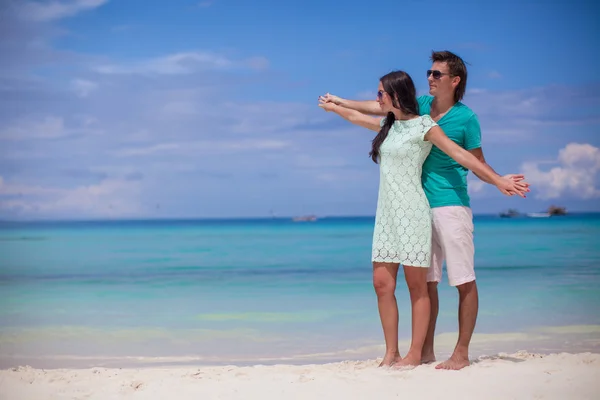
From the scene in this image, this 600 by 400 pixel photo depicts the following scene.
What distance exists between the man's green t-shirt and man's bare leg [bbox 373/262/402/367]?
15.0 inches

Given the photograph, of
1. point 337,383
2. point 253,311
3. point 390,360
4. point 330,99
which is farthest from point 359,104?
point 253,311

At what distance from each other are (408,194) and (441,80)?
55 centimetres

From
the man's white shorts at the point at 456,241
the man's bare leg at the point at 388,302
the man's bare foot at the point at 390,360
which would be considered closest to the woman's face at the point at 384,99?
the man's white shorts at the point at 456,241

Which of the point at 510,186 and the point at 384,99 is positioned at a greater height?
the point at 384,99

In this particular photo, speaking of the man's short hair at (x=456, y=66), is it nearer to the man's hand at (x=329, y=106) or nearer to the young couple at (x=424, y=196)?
the young couple at (x=424, y=196)

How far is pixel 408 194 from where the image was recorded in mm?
3562

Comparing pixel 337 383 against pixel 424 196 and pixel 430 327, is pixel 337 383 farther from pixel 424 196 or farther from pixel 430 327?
pixel 424 196

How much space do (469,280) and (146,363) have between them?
108 inches

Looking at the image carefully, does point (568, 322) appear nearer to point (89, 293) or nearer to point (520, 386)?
point (520, 386)

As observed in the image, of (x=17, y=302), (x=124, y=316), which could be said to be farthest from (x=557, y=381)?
(x=17, y=302)

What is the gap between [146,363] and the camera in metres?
5.39

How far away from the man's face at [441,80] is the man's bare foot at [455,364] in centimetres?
125

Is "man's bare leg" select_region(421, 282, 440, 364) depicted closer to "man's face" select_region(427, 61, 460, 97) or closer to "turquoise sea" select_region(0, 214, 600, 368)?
"man's face" select_region(427, 61, 460, 97)

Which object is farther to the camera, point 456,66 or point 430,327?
point 430,327
